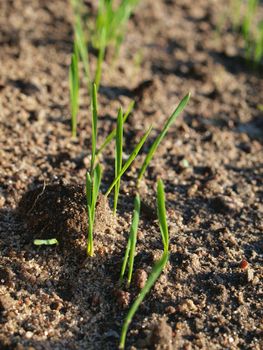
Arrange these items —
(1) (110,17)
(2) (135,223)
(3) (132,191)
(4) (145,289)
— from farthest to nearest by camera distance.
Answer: (1) (110,17) < (3) (132,191) < (2) (135,223) < (4) (145,289)

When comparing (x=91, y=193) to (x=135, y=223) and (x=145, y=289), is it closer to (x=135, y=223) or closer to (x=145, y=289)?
(x=135, y=223)

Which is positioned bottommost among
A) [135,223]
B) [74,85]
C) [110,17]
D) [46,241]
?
[46,241]

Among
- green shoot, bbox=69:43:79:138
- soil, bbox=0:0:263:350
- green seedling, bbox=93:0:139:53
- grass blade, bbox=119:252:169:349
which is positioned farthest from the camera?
green seedling, bbox=93:0:139:53

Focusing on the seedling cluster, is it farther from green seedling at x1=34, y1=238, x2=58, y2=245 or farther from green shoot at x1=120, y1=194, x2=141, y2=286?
green seedling at x1=34, y1=238, x2=58, y2=245

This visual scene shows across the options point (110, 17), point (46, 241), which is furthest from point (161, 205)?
point (110, 17)

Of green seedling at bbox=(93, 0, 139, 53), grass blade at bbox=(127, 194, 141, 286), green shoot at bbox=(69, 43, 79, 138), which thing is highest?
green seedling at bbox=(93, 0, 139, 53)

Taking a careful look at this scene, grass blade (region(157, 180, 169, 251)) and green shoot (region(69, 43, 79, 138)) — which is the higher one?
green shoot (region(69, 43, 79, 138))

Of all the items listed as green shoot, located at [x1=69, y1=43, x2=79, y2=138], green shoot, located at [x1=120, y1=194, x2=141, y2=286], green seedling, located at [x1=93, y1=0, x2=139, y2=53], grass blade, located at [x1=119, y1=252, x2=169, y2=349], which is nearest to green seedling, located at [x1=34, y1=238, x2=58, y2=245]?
green shoot, located at [x1=120, y1=194, x2=141, y2=286]

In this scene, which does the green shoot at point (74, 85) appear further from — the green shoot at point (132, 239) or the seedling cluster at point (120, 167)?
the green shoot at point (132, 239)

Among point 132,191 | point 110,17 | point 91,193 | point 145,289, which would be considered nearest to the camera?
point 145,289
